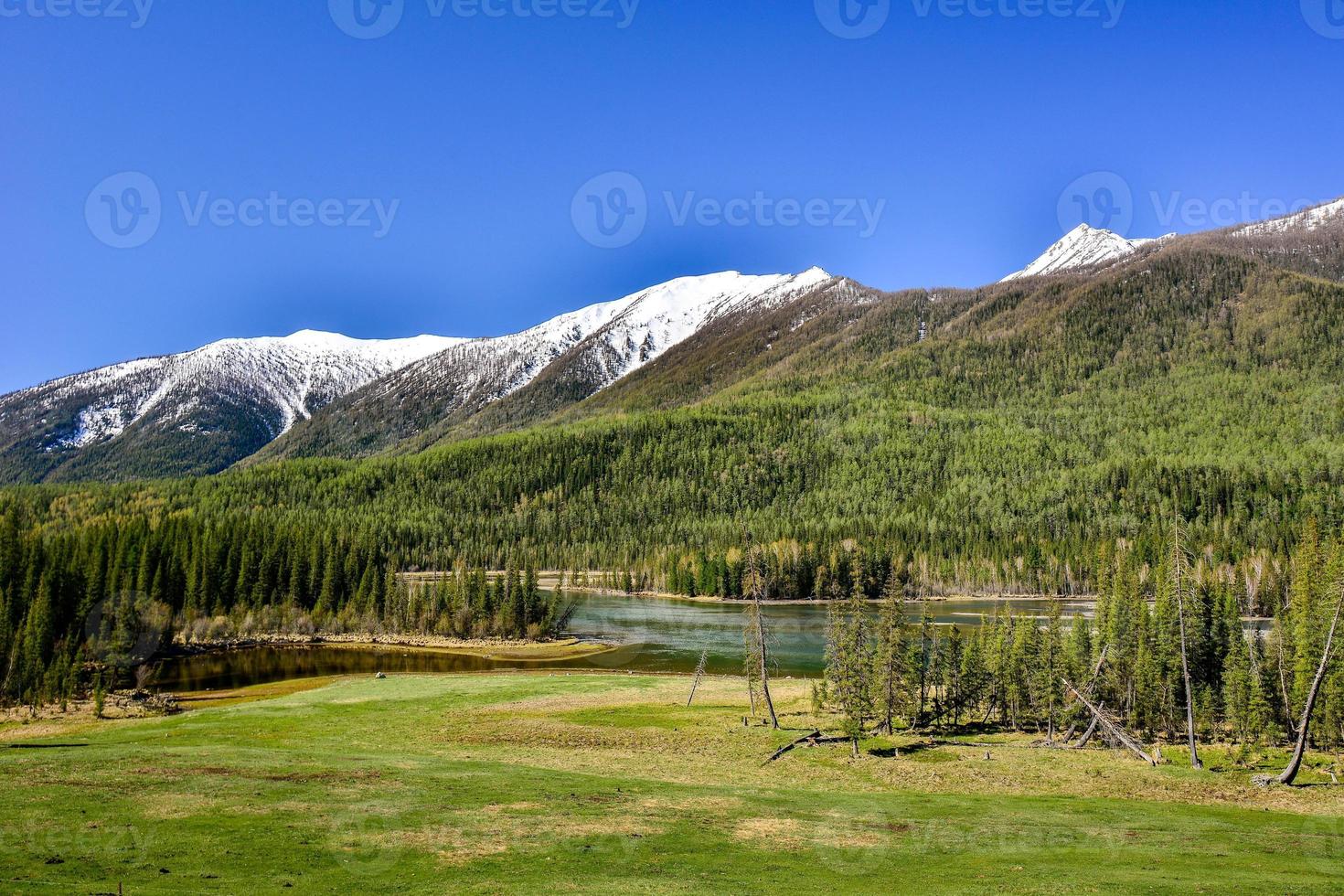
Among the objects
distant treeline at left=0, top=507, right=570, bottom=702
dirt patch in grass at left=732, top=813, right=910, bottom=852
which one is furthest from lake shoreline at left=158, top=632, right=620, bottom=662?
dirt patch in grass at left=732, top=813, right=910, bottom=852

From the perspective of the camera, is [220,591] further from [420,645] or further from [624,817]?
[624,817]

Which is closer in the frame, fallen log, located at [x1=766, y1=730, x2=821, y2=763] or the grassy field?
the grassy field

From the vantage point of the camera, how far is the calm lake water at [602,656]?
94375 millimetres

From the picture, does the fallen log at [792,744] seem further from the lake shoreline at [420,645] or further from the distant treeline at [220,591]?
the distant treeline at [220,591]

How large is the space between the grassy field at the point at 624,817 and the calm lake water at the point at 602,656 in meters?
26.6

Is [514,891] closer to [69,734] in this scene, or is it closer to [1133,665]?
[69,734]

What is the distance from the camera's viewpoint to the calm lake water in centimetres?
9438

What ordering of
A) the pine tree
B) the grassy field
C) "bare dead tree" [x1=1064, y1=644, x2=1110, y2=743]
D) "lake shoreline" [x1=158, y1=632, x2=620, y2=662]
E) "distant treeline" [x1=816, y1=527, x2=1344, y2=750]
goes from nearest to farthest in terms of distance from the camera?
the grassy field < the pine tree < "bare dead tree" [x1=1064, y1=644, x2=1110, y2=743] < "distant treeline" [x1=816, y1=527, x2=1344, y2=750] < "lake shoreline" [x1=158, y1=632, x2=620, y2=662]

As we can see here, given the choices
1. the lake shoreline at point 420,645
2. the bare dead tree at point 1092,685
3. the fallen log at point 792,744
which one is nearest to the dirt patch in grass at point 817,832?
the fallen log at point 792,744

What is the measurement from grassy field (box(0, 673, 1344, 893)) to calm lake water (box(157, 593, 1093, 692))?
87.4ft

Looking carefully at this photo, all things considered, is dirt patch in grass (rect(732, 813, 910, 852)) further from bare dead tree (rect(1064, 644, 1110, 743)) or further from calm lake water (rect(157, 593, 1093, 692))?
calm lake water (rect(157, 593, 1093, 692))

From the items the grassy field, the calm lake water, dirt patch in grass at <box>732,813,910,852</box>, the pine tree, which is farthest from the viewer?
the calm lake water

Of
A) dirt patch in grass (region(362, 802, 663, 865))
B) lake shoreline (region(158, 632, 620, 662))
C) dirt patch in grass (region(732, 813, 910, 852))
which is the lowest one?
lake shoreline (region(158, 632, 620, 662))

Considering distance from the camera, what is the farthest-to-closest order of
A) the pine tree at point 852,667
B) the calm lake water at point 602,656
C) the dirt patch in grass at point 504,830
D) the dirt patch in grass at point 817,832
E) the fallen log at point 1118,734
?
the calm lake water at point 602,656, the pine tree at point 852,667, the fallen log at point 1118,734, the dirt patch in grass at point 817,832, the dirt patch in grass at point 504,830
